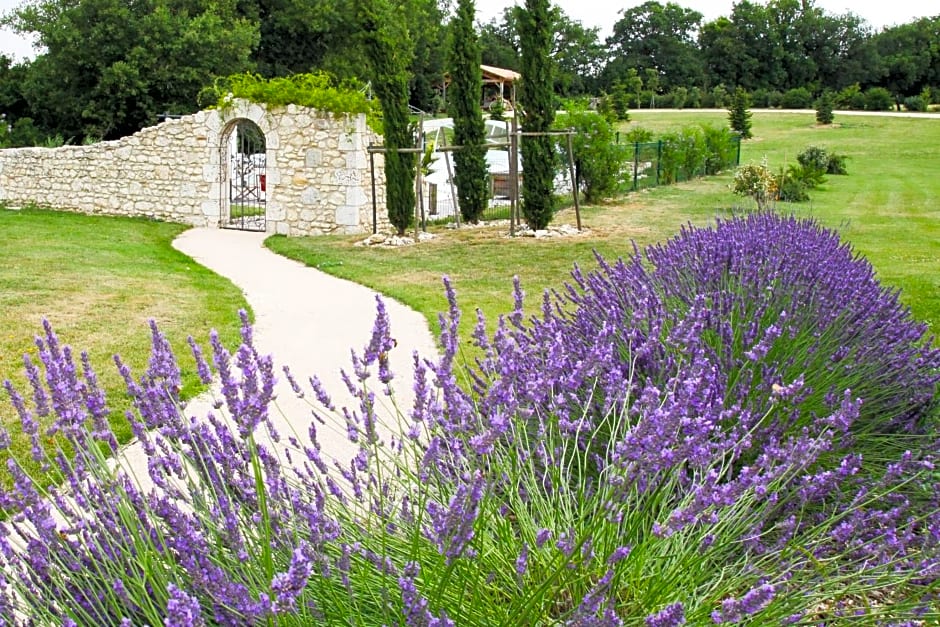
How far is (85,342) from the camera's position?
6691 mm

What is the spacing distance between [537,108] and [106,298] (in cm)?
771

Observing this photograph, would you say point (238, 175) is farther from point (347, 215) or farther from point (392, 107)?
point (392, 107)

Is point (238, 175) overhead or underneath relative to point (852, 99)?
underneath

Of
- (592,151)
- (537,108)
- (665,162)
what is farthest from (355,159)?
(665,162)

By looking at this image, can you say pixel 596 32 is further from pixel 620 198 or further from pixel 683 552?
pixel 683 552

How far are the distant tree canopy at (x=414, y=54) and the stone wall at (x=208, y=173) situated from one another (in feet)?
7.16

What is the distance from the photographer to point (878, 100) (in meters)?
52.5

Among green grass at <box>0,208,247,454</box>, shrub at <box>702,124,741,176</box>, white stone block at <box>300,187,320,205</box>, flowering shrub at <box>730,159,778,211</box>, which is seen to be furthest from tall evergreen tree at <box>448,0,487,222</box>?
shrub at <box>702,124,741,176</box>

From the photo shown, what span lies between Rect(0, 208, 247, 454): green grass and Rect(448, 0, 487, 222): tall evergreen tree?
5219 millimetres

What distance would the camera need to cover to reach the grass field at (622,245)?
9.13 m

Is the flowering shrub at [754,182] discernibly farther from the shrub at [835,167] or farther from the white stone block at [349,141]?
the white stone block at [349,141]

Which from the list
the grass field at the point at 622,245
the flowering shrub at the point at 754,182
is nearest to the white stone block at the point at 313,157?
the grass field at the point at 622,245

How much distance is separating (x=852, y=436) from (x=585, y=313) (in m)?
1.47

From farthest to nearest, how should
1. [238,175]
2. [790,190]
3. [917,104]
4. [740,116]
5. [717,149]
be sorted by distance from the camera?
[917,104], [740,116], [717,149], [790,190], [238,175]
